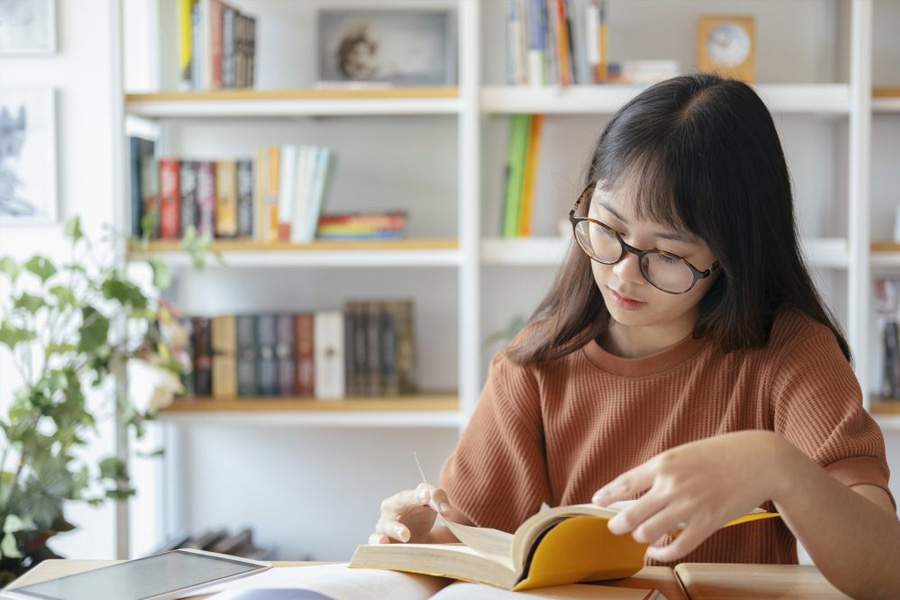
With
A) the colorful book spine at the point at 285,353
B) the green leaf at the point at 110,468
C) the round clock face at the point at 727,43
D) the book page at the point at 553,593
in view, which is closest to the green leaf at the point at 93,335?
the green leaf at the point at 110,468

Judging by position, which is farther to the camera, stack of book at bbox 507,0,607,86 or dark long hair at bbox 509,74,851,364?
stack of book at bbox 507,0,607,86

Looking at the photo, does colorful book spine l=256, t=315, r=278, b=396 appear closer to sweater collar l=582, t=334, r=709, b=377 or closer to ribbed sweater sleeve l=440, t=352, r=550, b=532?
ribbed sweater sleeve l=440, t=352, r=550, b=532

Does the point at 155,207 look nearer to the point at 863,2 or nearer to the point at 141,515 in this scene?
the point at 141,515

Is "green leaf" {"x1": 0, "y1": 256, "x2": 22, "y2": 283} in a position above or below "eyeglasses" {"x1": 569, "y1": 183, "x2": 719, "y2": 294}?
below

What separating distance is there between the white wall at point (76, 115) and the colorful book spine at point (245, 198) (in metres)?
0.39

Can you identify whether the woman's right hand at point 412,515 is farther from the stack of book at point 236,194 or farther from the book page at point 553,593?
the stack of book at point 236,194

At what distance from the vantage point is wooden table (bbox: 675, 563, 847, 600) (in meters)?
0.95

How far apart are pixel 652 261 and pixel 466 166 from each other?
3.92 ft

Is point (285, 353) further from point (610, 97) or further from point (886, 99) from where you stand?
point (886, 99)

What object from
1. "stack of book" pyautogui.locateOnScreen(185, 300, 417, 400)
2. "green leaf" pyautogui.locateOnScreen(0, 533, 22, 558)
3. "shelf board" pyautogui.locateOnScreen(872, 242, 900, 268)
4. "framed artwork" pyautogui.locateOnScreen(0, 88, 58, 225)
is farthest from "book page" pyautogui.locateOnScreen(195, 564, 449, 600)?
"framed artwork" pyautogui.locateOnScreen(0, 88, 58, 225)

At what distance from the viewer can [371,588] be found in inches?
35.0

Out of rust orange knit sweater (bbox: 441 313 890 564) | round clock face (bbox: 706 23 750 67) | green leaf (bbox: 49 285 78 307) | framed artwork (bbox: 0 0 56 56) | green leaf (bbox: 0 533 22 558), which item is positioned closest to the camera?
rust orange knit sweater (bbox: 441 313 890 564)

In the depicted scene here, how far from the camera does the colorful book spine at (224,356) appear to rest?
7.94 feet

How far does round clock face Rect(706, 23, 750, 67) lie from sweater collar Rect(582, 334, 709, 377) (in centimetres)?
131
